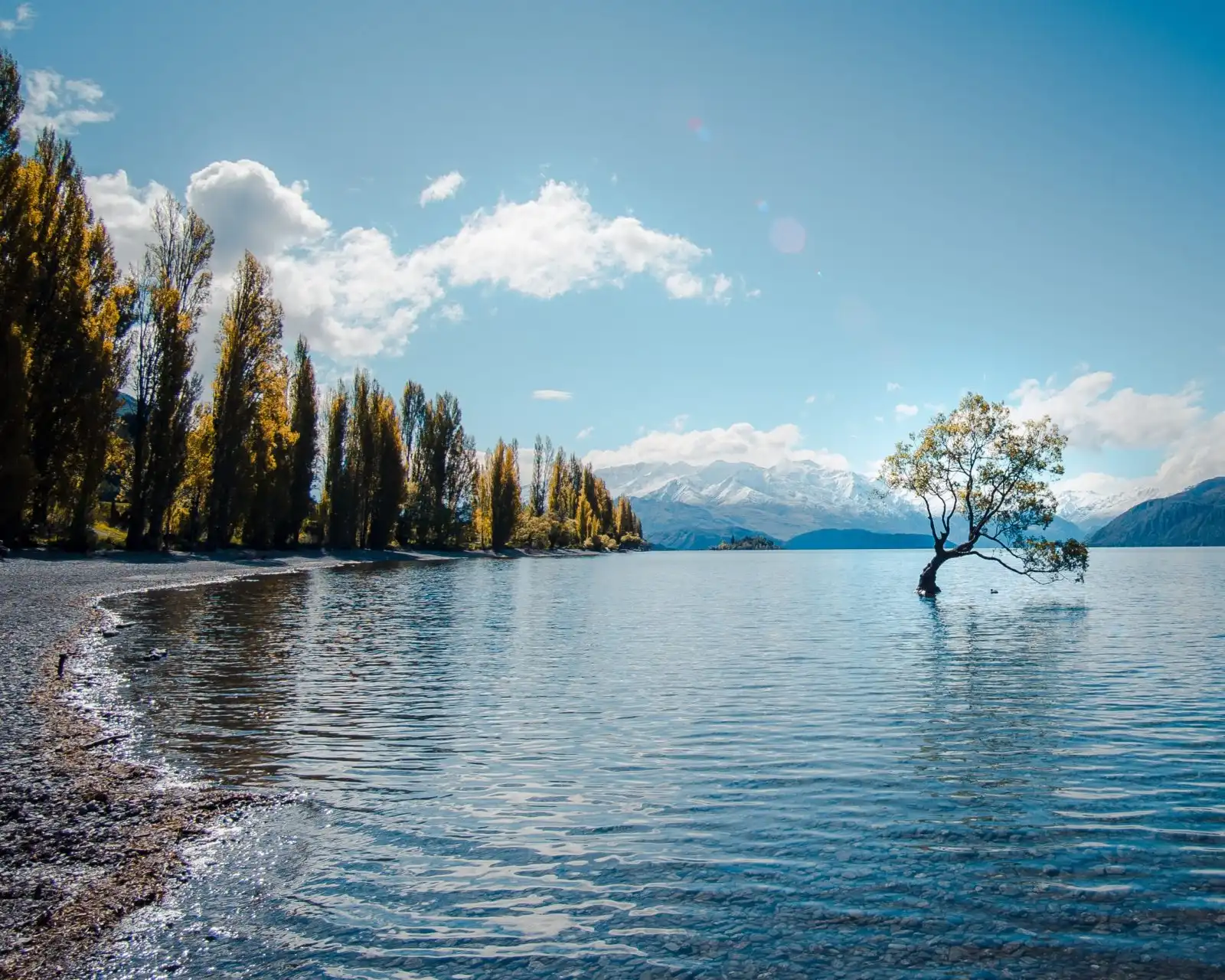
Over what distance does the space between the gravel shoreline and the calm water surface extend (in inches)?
18.4

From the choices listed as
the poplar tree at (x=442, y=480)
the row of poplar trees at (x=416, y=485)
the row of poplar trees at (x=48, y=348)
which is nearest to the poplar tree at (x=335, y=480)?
the row of poplar trees at (x=416, y=485)

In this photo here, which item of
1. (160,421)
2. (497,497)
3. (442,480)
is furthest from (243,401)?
(497,497)

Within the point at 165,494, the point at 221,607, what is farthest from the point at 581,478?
the point at 221,607

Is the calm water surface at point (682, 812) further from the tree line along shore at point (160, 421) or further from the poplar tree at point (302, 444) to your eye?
the poplar tree at point (302, 444)

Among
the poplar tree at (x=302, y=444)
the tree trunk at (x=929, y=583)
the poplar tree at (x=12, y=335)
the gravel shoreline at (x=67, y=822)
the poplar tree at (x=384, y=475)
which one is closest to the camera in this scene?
the gravel shoreline at (x=67, y=822)

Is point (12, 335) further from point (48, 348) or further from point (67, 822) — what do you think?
point (67, 822)

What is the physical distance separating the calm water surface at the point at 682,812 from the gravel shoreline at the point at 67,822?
1.54 feet

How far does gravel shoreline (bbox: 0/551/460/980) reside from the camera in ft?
22.5

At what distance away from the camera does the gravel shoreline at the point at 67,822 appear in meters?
6.84

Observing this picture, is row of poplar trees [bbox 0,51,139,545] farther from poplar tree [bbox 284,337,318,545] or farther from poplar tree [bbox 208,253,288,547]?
poplar tree [bbox 284,337,318,545]

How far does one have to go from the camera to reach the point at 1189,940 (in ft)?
24.5

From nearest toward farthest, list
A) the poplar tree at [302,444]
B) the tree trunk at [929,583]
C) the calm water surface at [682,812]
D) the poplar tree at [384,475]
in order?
the calm water surface at [682,812] < the tree trunk at [929,583] < the poplar tree at [302,444] < the poplar tree at [384,475]

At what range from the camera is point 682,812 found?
11.3m

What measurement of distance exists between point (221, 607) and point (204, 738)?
2416cm
